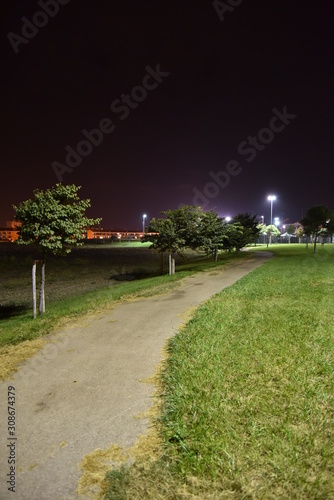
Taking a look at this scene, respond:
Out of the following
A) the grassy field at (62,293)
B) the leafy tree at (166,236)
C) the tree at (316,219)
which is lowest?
the grassy field at (62,293)

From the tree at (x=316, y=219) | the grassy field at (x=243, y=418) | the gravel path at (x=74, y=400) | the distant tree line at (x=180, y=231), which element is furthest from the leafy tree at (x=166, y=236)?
the tree at (x=316, y=219)

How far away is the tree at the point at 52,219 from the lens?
1013 cm

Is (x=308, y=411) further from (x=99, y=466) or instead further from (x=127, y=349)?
(x=127, y=349)

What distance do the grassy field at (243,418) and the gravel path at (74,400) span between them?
46 centimetres

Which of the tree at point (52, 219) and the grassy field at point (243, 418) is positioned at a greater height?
the tree at point (52, 219)

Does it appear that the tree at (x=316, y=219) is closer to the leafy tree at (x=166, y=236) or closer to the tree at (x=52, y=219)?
the leafy tree at (x=166, y=236)

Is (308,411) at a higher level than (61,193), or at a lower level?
lower

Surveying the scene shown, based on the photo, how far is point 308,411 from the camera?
149 inches

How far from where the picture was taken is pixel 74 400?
174 inches

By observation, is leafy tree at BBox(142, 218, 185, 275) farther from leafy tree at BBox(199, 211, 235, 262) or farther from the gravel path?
the gravel path

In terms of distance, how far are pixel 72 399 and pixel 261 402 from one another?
8.88ft

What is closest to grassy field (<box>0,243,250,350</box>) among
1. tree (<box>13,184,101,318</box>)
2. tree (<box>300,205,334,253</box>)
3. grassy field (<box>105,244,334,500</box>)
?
tree (<box>13,184,101,318</box>)

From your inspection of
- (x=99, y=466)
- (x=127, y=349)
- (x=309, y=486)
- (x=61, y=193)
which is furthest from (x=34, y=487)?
(x=61, y=193)

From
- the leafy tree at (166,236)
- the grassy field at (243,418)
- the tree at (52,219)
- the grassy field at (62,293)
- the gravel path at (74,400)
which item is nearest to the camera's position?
the grassy field at (243,418)
